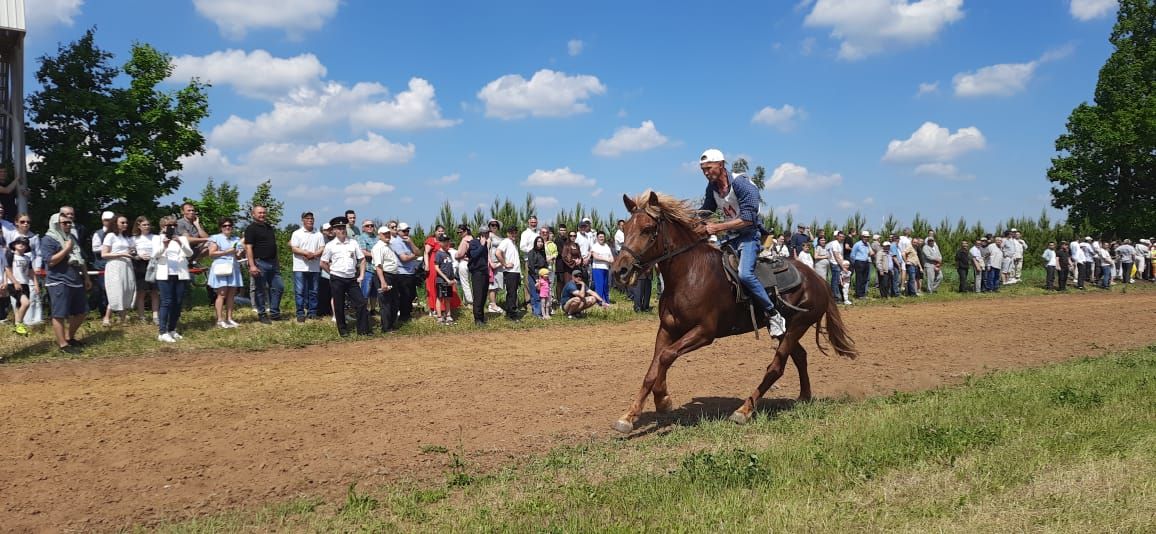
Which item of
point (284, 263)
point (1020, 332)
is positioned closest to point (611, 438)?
point (1020, 332)

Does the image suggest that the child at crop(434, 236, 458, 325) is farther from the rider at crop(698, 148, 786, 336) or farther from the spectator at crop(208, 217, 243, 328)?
the rider at crop(698, 148, 786, 336)

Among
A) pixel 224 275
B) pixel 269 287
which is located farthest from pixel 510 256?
pixel 224 275

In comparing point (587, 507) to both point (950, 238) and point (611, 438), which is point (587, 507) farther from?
point (950, 238)

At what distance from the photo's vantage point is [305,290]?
1432 cm

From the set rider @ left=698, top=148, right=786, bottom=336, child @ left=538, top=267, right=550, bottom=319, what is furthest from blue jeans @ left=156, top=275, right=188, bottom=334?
rider @ left=698, top=148, right=786, bottom=336

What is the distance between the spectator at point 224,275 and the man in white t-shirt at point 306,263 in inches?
42.1

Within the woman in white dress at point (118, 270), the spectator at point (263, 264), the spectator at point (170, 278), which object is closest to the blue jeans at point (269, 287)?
the spectator at point (263, 264)

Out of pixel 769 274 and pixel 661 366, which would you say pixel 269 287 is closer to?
pixel 661 366

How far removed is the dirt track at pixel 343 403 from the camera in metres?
5.68

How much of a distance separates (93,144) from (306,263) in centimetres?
658

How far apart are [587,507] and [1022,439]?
3687mm

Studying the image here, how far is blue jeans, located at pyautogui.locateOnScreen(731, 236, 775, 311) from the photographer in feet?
24.6

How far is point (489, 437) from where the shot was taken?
692 cm

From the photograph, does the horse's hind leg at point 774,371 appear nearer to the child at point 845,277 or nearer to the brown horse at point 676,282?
the brown horse at point 676,282
